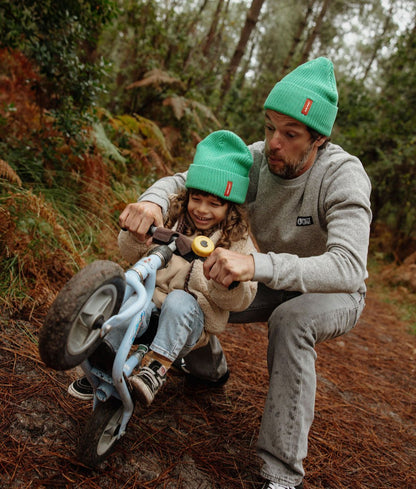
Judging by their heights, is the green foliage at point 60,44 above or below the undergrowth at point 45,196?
above

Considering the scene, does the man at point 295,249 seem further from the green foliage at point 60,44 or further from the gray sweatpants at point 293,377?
the green foliage at point 60,44

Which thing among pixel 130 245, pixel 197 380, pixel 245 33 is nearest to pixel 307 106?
pixel 130 245

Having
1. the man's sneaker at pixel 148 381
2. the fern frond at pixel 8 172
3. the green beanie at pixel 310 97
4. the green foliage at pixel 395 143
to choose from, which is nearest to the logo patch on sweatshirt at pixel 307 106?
the green beanie at pixel 310 97

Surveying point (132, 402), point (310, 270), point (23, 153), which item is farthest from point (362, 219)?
point (23, 153)

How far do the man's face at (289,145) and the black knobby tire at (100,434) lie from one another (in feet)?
5.17

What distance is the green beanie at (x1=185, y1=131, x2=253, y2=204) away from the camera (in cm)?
222

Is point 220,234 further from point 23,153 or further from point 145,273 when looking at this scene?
point 23,153

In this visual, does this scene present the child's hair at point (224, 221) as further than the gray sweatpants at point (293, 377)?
Yes

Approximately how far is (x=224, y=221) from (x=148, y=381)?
1.05m

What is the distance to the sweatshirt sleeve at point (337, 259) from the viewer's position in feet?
5.35

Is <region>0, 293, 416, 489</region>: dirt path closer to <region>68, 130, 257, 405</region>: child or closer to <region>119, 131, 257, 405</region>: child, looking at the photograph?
<region>68, 130, 257, 405</region>: child

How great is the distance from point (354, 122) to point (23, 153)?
34.3 ft

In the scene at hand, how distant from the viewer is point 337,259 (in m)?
1.70

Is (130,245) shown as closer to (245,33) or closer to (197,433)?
(197,433)
